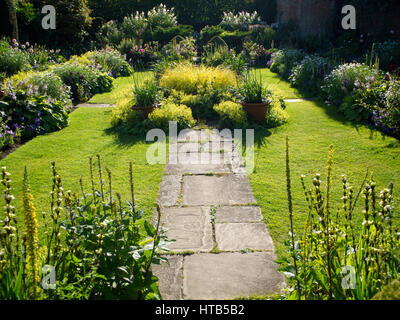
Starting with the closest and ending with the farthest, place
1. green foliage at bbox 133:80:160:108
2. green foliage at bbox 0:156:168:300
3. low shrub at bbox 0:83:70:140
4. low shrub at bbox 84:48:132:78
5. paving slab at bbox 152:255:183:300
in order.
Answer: green foliage at bbox 0:156:168:300 < paving slab at bbox 152:255:183:300 < low shrub at bbox 0:83:70:140 < green foliage at bbox 133:80:160:108 < low shrub at bbox 84:48:132:78

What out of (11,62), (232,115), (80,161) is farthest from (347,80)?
(11,62)

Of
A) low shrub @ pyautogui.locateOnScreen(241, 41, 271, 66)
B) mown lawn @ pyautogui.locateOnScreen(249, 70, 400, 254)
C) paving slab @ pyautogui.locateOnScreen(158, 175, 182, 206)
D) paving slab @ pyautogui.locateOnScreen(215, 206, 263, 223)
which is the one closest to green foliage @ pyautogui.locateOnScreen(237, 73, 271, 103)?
mown lawn @ pyautogui.locateOnScreen(249, 70, 400, 254)

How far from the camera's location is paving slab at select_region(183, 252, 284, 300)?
2686 millimetres

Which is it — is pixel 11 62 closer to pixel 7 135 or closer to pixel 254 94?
pixel 7 135

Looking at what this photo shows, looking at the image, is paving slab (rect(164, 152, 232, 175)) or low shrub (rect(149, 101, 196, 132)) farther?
low shrub (rect(149, 101, 196, 132))

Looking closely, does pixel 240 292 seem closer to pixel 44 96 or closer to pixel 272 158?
pixel 272 158

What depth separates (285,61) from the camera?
38.1 feet

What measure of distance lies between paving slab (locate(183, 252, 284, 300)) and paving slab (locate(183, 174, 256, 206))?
1.03 m

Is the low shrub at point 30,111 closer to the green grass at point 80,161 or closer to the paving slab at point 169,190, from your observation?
the green grass at point 80,161

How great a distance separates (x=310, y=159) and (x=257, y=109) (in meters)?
1.83

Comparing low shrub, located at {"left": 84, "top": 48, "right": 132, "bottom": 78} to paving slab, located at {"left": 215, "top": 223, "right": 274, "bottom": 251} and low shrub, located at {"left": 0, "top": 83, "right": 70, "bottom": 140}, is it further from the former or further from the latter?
paving slab, located at {"left": 215, "top": 223, "right": 274, "bottom": 251}

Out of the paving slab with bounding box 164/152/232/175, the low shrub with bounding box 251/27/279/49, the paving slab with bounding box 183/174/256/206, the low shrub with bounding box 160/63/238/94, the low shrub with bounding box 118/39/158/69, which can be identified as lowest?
the paving slab with bounding box 183/174/256/206

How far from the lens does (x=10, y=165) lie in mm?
5172
